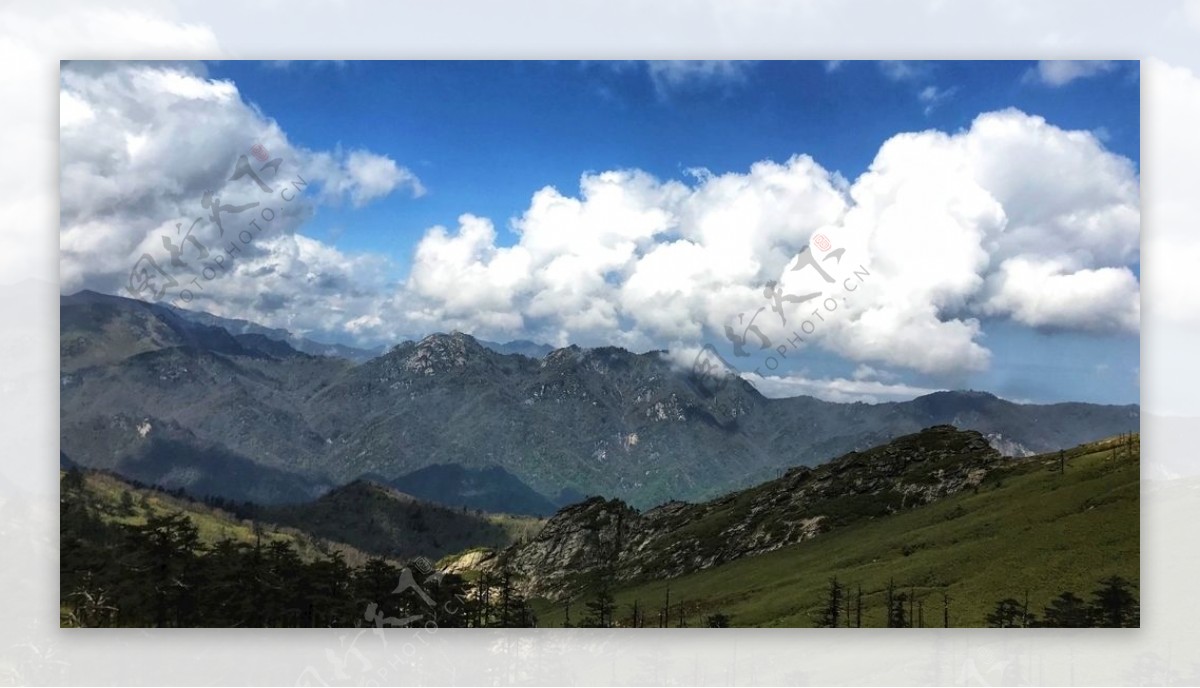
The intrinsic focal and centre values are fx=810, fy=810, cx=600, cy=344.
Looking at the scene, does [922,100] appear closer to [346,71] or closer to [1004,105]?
[1004,105]

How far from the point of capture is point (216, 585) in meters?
26.4

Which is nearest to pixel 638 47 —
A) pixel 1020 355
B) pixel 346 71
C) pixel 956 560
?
pixel 346 71

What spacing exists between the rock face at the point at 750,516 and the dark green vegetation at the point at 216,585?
121 feet

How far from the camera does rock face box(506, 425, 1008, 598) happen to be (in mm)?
73000

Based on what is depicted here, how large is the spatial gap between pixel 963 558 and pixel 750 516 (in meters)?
46.2

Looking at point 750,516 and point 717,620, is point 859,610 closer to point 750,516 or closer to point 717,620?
point 717,620

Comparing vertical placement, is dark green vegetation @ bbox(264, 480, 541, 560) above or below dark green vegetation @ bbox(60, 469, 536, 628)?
below

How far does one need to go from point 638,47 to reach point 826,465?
7344 cm

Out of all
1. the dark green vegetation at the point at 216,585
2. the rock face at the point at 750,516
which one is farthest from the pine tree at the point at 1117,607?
the rock face at the point at 750,516

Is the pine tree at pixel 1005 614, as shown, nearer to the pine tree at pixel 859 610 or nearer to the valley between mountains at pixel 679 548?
the valley between mountains at pixel 679 548

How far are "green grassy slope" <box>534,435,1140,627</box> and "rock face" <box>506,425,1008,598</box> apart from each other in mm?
4737

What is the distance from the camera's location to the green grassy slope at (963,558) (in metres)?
29.3

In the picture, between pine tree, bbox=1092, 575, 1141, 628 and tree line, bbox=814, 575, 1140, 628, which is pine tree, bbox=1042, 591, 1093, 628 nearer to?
tree line, bbox=814, 575, 1140, 628

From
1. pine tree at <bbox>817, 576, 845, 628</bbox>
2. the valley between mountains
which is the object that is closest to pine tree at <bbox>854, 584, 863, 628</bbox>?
the valley between mountains
